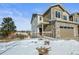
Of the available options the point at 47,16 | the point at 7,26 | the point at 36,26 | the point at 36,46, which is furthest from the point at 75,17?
the point at 7,26

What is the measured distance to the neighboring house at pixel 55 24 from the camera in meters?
3.24

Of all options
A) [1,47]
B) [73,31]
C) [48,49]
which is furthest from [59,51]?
[1,47]

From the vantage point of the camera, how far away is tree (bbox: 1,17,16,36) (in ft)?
10.3

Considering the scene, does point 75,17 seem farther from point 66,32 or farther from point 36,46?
point 36,46

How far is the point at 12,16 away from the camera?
3176 mm

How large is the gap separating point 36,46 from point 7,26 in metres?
0.48

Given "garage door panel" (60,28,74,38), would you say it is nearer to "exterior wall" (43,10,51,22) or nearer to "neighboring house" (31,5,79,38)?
"neighboring house" (31,5,79,38)

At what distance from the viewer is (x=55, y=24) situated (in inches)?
128

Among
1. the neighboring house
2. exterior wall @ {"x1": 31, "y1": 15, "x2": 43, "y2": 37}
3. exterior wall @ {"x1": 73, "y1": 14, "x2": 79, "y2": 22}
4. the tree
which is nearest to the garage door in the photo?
the neighboring house

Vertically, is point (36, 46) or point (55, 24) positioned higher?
point (55, 24)

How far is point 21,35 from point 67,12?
0.72 meters

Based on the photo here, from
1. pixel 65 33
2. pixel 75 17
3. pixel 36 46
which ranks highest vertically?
pixel 75 17
